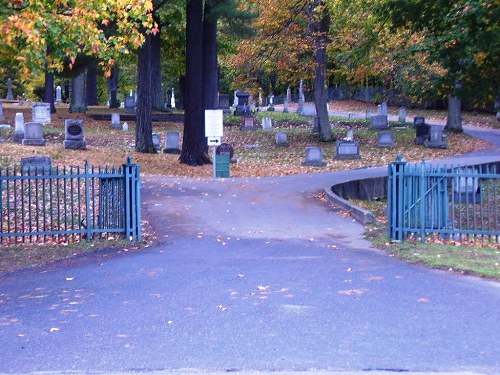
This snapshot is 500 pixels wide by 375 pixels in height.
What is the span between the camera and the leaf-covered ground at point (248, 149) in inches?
995

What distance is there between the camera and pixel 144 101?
91.5ft

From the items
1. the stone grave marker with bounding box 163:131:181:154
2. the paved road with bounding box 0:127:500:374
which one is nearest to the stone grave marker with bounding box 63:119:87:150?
the stone grave marker with bounding box 163:131:181:154

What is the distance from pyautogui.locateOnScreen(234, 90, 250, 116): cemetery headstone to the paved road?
1296 inches

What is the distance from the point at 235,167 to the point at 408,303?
59.7ft

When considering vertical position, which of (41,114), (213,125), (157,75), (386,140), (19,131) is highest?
(157,75)

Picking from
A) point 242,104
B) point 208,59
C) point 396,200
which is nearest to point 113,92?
point 242,104

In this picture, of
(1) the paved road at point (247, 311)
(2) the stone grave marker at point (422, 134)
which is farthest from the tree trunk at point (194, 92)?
(2) the stone grave marker at point (422, 134)

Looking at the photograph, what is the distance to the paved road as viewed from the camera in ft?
22.2

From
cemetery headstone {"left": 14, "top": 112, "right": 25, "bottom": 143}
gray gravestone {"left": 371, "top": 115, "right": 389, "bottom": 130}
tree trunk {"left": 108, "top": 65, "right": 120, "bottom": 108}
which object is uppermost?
tree trunk {"left": 108, "top": 65, "right": 120, "bottom": 108}

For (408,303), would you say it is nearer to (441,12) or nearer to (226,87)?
(441,12)

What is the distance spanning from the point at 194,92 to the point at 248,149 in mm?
8720

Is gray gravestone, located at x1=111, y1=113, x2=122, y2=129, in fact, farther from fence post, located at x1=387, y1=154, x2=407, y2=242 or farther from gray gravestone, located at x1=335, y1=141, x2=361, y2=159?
fence post, located at x1=387, y1=154, x2=407, y2=242

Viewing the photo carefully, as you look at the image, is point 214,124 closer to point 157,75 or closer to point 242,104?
point 157,75

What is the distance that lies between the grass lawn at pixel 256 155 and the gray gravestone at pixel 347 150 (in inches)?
14.8
